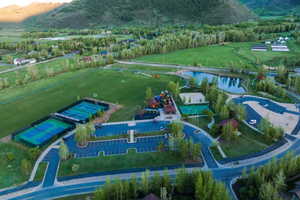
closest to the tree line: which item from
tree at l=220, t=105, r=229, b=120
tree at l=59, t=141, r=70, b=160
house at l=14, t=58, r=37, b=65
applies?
tree at l=59, t=141, r=70, b=160

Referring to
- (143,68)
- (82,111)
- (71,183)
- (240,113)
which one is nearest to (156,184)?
(71,183)

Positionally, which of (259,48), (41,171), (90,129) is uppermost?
(259,48)

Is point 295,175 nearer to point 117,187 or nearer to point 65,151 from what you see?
point 117,187

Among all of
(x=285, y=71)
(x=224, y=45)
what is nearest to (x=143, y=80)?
(x=285, y=71)

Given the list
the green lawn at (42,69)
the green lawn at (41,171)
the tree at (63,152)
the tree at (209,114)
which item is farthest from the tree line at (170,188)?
the green lawn at (42,69)

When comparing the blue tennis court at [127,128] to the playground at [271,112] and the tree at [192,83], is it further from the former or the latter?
the tree at [192,83]

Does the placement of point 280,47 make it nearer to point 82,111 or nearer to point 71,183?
point 82,111
